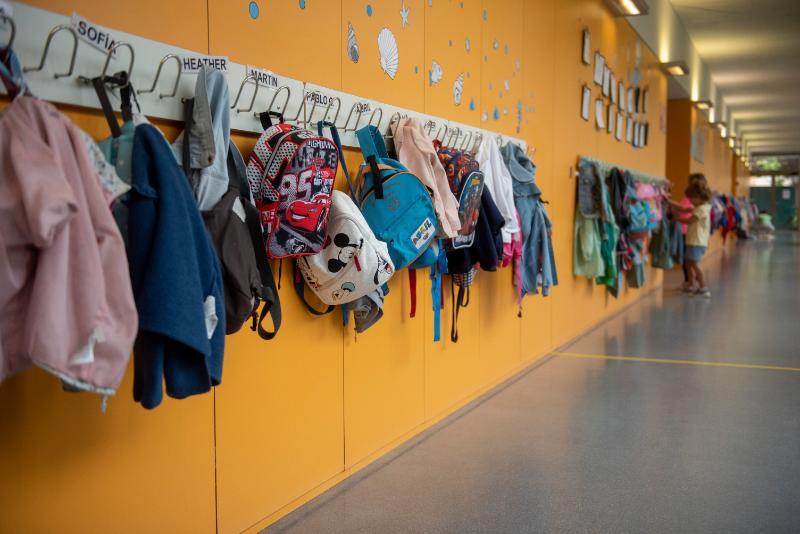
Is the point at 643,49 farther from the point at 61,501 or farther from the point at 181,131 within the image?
the point at 61,501

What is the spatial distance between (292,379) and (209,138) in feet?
3.23

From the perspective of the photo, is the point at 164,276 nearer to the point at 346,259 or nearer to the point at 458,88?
the point at 346,259

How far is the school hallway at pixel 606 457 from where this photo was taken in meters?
2.52

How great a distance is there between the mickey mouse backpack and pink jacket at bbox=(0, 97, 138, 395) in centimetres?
97

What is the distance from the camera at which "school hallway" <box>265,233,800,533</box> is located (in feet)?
8.27

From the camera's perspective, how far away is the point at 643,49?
27.4 ft

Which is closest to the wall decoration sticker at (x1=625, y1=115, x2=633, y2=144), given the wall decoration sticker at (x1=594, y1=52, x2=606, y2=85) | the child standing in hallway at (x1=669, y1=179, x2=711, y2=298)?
the child standing in hallway at (x1=669, y1=179, x2=711, y2=298)

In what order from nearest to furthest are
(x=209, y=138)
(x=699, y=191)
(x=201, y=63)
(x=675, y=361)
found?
(x=209, y=138)
(x=201, y=63)
(x=675, y=361)
(x=699, y=191)

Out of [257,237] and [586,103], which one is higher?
[586,103]

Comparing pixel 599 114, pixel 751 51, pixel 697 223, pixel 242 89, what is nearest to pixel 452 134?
pixel 242 89

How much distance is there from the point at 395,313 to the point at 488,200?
74 cm

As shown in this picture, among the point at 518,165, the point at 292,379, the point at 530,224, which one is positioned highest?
the point at 518,165

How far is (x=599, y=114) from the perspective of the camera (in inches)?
257

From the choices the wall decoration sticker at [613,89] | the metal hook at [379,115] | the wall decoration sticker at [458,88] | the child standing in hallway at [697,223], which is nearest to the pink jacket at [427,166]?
the metal hook at [379,115]
